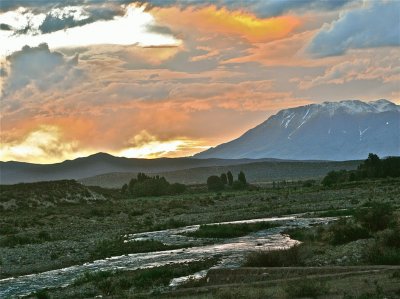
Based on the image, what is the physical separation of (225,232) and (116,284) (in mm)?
24589

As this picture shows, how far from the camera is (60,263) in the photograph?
40.2 metres

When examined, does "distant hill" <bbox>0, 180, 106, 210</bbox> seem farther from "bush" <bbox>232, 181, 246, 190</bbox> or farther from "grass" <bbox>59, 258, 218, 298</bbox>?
"grass" <bbox>59, 258, 218, 298</bbox>

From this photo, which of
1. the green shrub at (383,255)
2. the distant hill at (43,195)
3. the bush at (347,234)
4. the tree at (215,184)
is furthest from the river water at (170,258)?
the tree at (215,184)

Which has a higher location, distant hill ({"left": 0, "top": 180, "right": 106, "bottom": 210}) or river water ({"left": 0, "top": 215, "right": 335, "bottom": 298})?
distant hill ({"left": 0, "top": 180, "right": 106, "bottom": 210})

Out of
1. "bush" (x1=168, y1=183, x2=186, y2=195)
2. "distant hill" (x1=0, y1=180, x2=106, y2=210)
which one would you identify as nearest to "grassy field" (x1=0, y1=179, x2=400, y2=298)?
"distant hill" (x1=0, y1=180, x2=106, y2=210)

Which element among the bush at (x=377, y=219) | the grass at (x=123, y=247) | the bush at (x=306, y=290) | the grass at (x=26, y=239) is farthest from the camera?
the grass at (x=26, y=239)

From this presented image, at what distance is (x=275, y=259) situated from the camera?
97.5 ft

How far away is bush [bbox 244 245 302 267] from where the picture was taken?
29.6m

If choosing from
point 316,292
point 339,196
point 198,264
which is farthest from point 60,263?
point 339,196

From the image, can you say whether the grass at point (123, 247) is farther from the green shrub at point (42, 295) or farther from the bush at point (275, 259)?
the bush at point (275, 259)

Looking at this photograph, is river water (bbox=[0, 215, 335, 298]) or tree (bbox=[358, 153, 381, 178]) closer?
river water (bbox=[0, 215, 335, 298])

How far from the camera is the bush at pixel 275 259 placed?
29594 millimetres

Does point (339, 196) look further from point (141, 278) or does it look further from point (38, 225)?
point (141, 278)

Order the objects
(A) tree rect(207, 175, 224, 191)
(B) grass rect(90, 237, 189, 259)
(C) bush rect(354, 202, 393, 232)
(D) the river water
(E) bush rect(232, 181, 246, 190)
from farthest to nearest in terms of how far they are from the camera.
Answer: (A) tree rect(207, 175, 224, 191), (E) bush rect(232, 181, 246, 190), (B) grass rect(90, 237, 189, 259), (C) bush rect(354, 202, 393, 232), (D) the river water
